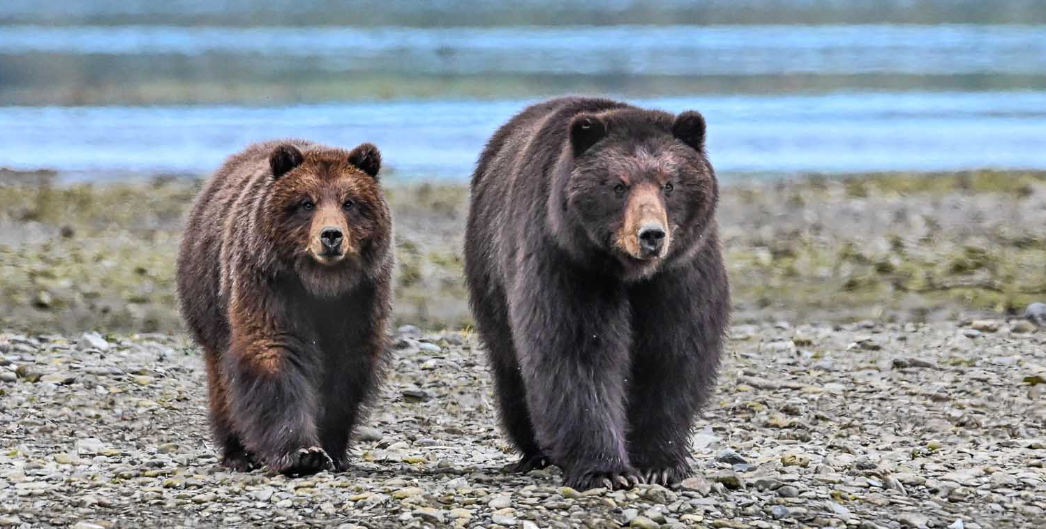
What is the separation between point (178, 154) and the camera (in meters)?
18.4

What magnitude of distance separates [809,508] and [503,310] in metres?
1.53

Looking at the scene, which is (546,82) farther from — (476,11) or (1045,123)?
(476,11)

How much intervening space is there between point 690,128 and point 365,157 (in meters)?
1.41

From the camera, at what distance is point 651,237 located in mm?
5766

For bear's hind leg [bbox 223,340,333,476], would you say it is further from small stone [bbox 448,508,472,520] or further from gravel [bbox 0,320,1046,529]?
small stone [bbox 448,508,472,520]

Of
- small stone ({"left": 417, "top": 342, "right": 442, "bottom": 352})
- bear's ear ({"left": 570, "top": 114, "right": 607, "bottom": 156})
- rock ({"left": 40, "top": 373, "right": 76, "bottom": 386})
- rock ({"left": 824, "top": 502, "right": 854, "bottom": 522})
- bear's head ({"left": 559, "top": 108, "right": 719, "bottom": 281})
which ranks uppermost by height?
bear's ear ({"left": 570, "top": 114, "right": 607, "bottom": 156})

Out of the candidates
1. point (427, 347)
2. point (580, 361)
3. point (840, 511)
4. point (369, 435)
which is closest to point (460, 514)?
point (580, 361)

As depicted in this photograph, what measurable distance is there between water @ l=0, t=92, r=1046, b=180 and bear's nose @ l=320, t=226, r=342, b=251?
412 inches

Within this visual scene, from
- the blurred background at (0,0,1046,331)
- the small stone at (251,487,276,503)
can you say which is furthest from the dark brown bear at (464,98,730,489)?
the blurred background at (0,0,1046,331)

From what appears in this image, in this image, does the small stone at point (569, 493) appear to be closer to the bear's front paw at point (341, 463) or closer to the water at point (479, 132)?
the bear's front paw at point (341, 463)

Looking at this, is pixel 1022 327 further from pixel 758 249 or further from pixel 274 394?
pixel 274 394

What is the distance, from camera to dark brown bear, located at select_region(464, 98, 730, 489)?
237 inches

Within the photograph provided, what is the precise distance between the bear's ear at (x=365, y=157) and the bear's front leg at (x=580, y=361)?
0.97 metres

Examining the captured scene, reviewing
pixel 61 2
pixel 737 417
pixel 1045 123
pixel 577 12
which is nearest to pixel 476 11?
pixel 577 12
